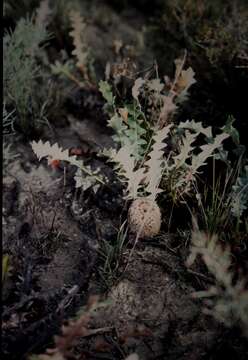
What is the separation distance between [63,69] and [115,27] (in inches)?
41.4

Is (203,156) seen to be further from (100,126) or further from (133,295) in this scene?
(100,126)

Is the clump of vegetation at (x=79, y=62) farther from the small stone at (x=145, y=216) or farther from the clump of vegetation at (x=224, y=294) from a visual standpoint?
the clump of vegetation at (x=224, y=294)

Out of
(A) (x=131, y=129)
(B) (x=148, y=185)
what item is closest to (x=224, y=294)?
(B) (x=148, y=185)

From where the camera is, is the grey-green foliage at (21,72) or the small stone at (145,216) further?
the grey-green foliage at (21,72)

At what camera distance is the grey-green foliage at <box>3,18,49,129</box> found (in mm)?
2484

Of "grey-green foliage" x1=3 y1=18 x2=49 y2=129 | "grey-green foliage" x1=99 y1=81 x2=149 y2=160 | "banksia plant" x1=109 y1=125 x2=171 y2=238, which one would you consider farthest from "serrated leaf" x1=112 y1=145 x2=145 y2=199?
"grey-green foliage" x1=3 y1=18 x2=49 y2=129

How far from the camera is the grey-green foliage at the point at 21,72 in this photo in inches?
97.8

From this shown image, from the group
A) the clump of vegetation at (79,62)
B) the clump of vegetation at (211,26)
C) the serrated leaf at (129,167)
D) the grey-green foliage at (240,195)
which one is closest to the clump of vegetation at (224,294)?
the grey-green foliage at (240,195)

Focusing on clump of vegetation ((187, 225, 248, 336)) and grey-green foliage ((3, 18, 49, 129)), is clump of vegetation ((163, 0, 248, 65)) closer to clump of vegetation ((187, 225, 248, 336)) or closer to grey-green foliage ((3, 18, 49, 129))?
grey-green foliage ((3, 18, 49, 129))

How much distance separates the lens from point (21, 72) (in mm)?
2492

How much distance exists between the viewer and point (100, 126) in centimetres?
269

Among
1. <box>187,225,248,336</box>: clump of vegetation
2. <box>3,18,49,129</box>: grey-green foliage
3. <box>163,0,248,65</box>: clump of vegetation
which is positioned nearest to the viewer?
<box>187,225,248,336</box>: clump of vegetation

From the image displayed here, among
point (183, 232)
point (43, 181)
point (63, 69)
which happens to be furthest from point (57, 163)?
point (183, 232)

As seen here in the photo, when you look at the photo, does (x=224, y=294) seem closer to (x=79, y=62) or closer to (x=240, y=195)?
(x=240, y=195)
